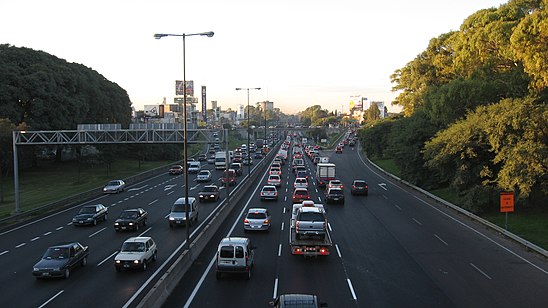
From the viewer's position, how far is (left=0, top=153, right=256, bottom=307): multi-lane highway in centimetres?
1792

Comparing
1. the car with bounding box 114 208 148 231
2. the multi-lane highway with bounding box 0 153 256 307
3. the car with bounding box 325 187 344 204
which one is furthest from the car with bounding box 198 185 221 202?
the car with bounding box 114 208 148 231

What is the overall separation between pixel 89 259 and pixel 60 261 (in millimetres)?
3370

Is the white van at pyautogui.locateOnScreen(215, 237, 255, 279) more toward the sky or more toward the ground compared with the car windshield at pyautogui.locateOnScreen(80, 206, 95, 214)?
more toward the sky

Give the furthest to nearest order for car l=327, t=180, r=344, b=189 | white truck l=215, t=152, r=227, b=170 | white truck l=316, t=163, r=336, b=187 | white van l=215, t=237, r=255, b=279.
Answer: white truck l=215, t=152, r=227, b=170, white truck l=316, t=163, r=336, b=187, car l=327, t=180, r=344, b=189, white van l=215, t=237, r=255, b=279

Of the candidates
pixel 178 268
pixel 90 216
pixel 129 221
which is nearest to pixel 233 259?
pixel 178 268

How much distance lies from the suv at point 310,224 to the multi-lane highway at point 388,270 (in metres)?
1.30

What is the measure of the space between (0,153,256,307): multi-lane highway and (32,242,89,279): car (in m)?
0.35

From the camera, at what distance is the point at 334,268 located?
868 inches

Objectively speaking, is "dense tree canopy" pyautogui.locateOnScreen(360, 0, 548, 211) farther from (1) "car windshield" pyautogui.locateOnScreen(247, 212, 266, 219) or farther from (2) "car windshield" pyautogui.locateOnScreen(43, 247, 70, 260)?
(2) "car windshield" pyautogui.locateOnScreen(43, 247, 70, 260)

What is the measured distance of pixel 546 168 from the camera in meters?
33.4

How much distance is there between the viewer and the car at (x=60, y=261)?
2019 centimetres

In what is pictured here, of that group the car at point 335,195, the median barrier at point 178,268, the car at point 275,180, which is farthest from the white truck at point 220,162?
the median barrier at point 178,268

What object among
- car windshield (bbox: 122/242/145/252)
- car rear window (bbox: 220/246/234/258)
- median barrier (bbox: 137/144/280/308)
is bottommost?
median barrier (bbox: 137/144/280/308)

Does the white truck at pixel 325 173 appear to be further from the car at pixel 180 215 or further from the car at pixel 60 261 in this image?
the car at pixel 60 261
